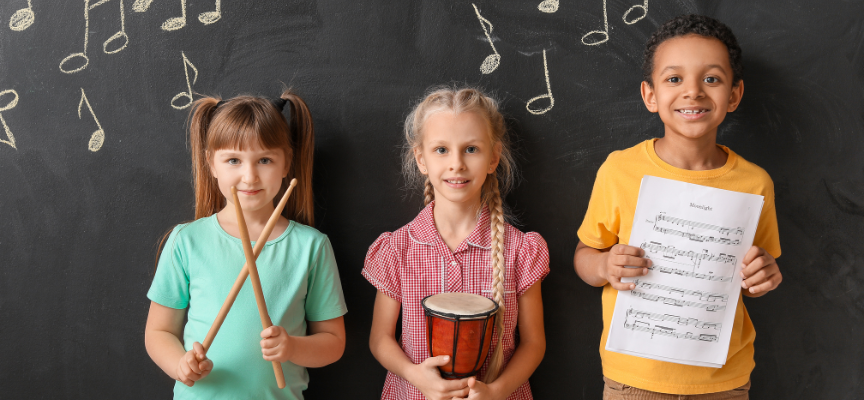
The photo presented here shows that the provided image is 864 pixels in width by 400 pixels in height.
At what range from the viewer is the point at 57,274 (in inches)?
69.5

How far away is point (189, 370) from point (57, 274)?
0.77 metres

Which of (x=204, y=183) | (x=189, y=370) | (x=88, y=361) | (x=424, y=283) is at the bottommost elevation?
(x=88, y=361)

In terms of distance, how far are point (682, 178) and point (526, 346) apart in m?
0.65

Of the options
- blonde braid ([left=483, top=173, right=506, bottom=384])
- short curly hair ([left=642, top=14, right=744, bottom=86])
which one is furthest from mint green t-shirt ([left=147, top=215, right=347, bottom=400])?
short curly hair ([left=642, top=14, right=744, bottom=86])

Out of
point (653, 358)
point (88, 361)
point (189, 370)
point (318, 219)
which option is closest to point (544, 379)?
point (653, 358)

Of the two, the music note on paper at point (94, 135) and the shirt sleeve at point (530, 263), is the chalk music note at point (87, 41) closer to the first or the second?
the music note on paper at point (94, 135)

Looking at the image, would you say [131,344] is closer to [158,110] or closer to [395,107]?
[158,110]

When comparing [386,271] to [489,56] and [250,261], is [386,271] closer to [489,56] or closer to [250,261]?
[250,261]

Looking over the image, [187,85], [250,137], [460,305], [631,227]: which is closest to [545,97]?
[631,227]

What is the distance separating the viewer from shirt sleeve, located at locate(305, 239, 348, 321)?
159cm

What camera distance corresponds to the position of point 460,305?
4.37 ft

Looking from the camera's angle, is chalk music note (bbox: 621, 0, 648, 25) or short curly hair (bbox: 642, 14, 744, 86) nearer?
short curly hair (bbox: 642, 14, 744, 86)

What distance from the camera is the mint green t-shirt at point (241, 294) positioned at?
1495mm

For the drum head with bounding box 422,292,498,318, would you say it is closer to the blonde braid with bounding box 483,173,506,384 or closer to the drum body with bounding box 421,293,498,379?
the drum body with bounding box 421,293,498,379
